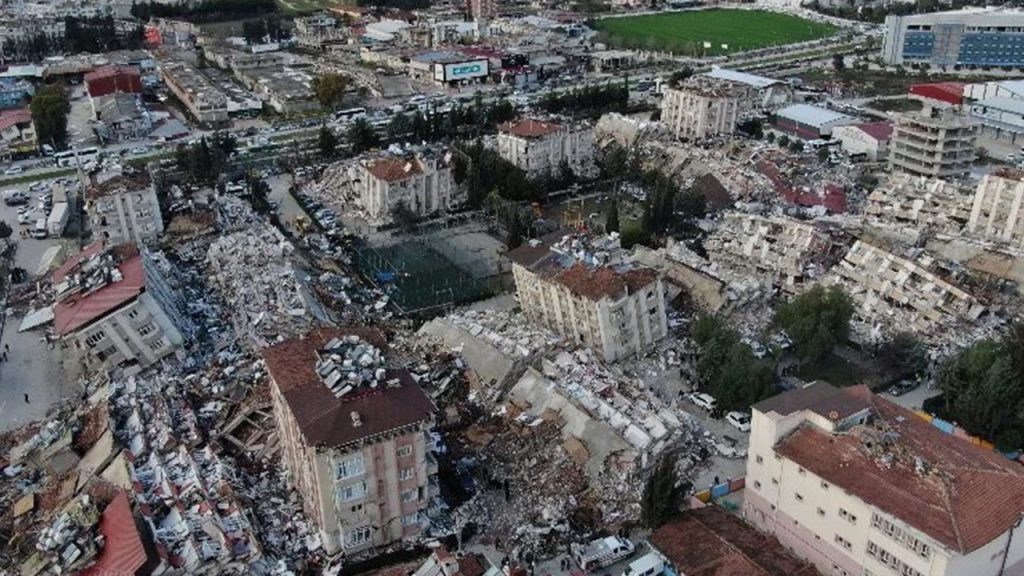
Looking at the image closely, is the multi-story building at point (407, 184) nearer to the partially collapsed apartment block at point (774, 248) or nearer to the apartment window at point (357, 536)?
the partially collapsed apartment block at point (774, 248)

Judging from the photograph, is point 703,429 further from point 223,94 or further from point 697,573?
point 223,94

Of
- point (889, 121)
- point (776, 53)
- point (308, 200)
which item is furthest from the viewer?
point (776, 53)

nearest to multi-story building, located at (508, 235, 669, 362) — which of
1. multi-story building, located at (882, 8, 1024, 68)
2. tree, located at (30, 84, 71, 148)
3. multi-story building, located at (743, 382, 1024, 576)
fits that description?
multi-story building, located at (743, 382, 1024, 576)

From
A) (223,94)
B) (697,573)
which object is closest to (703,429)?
(697,573)

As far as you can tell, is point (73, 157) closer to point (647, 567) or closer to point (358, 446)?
point (358, 446)

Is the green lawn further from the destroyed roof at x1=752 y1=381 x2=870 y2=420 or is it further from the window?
the window

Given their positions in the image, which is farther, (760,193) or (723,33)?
(723,33)

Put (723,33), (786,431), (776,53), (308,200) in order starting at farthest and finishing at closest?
(723,33) → (776,53) → (308,200) → (786,431)
